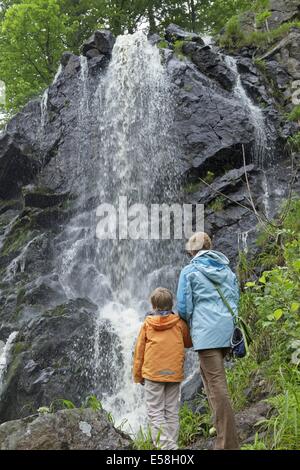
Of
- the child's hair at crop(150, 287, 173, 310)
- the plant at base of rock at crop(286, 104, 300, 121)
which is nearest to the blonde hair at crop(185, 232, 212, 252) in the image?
the child's hair at crop(150, 287, 173, 310)

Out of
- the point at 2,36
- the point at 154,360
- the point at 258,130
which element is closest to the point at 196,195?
the point at 258,130

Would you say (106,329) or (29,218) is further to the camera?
(29,218)

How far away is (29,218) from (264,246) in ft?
20.9

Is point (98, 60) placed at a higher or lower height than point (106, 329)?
higher

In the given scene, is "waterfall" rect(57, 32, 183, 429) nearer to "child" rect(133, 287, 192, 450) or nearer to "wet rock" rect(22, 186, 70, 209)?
"wet rock" rect(22, 186, 70, 209)

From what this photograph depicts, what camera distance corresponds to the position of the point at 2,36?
59.9 feet

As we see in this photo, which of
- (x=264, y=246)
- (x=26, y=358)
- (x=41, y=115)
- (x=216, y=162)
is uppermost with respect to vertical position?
(x=41, y=115)

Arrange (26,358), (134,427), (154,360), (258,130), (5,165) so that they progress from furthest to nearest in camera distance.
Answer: (5,165) → (258,130) → (26,358) → (134,427) → (154,360)

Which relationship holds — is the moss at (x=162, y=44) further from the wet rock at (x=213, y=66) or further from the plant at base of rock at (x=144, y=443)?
the plant at base of rock at (x=144, y=443)

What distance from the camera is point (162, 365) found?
13.8 feet

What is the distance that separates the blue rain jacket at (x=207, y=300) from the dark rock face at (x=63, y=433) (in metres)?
0.98

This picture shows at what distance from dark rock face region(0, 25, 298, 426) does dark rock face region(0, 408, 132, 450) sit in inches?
218
